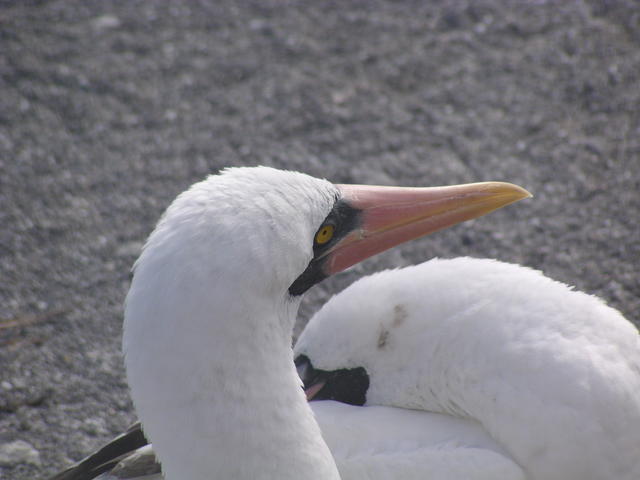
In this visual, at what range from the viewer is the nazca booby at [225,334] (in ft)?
5.45

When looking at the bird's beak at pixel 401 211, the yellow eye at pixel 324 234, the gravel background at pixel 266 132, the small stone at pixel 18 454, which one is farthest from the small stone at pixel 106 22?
the yellow eye at pixel 324 234

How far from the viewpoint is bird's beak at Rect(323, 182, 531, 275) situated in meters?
2.17

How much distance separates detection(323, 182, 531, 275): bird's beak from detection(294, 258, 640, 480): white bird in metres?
0.41

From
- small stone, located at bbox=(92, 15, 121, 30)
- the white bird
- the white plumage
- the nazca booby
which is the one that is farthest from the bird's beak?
small stone, located at bbox=(92, 15, 121, 30)

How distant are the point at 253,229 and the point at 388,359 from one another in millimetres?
1046

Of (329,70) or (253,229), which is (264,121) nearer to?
(329,70)

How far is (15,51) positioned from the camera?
5.26 meters

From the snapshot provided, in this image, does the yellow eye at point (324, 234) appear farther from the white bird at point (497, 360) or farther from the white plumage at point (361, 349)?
the white bird at point (497, 360)

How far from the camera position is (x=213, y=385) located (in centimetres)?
168

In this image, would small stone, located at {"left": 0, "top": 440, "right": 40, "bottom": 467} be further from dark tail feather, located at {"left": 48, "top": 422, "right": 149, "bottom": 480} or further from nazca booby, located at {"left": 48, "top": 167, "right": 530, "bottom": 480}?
nazca booby, located at {"left": 48, "top": 167, "right": 530, "bottom": 480}

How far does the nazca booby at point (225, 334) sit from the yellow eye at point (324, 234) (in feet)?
0.50

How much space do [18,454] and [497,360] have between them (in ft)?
6.51

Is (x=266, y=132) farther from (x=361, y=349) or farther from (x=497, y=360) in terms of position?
(x=497, y=360)

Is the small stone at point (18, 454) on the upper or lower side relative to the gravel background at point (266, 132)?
lower
